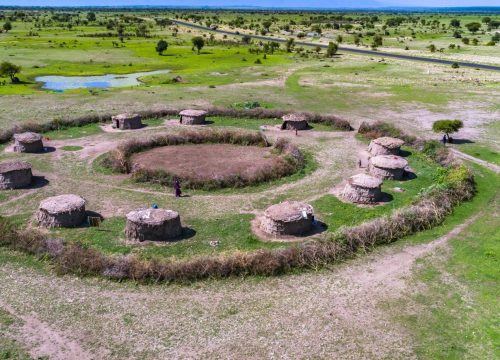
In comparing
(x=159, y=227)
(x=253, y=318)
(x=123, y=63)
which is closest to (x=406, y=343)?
(x=253, y=318)

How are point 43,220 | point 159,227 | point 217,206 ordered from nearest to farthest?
point 159,227
point 43,220
point 217,206

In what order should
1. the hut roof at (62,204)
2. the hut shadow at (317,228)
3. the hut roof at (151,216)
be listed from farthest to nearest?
the hut shadow at (317,228) → the hut roof at (62,204) → the hut roof at (151,216)

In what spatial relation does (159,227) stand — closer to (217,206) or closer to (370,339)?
(217,206)

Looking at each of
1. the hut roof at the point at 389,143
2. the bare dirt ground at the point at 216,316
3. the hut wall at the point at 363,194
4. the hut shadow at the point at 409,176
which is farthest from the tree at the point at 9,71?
the hut shadow at the point at 409,176

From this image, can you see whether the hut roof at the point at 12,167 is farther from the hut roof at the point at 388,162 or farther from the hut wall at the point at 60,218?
the hut roof at the point at 388,162

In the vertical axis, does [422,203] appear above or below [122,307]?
above

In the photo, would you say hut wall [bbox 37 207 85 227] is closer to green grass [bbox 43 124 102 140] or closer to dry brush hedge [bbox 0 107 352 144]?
green grass [bbox 43 124 102 140]

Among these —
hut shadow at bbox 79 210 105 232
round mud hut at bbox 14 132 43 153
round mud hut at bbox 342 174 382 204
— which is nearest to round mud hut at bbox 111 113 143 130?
round mud hut at bbox 14 132 43 153
